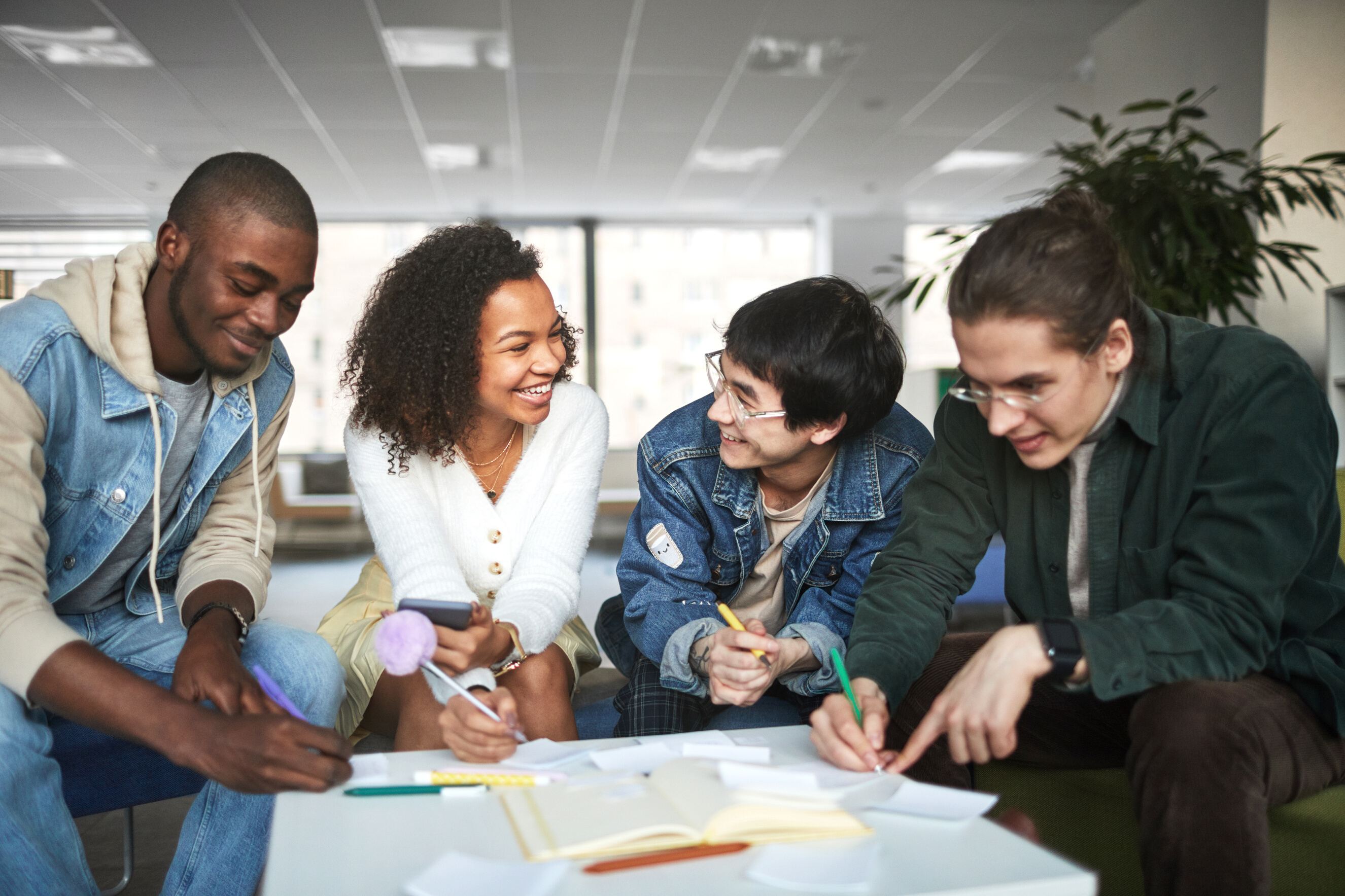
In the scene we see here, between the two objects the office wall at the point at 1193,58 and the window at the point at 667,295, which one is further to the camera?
the window at the point at 667,295

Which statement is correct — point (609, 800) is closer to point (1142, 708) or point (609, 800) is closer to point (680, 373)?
point (1142, 708)

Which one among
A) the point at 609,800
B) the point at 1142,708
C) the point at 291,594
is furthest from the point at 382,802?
the point at 291,594

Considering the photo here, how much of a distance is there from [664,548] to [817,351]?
0.44 meters

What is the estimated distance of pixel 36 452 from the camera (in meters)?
1.35

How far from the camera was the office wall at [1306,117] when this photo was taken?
136 inches

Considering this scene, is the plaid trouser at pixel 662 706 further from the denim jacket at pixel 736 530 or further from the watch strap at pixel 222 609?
the watch strap at pixel 222 609

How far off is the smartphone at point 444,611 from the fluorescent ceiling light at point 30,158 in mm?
6894

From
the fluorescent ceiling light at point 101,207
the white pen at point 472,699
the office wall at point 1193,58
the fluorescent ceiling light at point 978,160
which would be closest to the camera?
the white pen at point 472,699

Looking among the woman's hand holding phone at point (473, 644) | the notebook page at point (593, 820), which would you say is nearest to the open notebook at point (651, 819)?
the notebook page at point (593, 820)

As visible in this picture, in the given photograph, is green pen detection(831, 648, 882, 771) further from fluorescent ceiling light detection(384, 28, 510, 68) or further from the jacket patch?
fluorescent ceiling light detection(384, 28, 510, 68)

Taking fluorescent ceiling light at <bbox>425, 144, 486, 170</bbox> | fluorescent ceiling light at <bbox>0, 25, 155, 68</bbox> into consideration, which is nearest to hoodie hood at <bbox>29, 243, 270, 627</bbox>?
fluorescent ceiling light at <bbox>0, 25, 155, 68</bbox>

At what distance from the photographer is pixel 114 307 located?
150 cm

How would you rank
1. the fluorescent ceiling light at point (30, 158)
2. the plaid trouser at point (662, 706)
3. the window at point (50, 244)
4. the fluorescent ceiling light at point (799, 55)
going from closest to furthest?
the plaid trouser at point (662, 706)
the fluorescent ceiling light at point (799, 55)
the fluorescent ceiling light at point (30, 158)
the window at point (50, 244)

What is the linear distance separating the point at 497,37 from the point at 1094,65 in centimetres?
304
